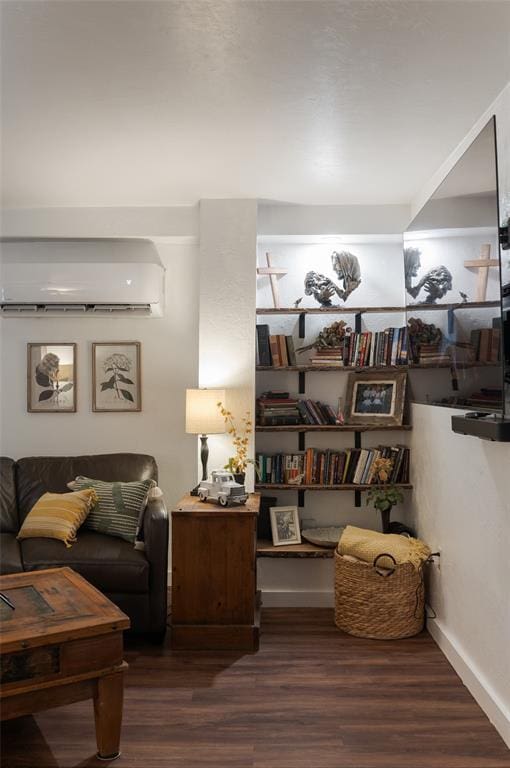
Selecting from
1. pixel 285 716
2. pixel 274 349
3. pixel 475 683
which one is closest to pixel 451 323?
pixel 274 349

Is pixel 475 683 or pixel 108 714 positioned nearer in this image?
pixel 108 714

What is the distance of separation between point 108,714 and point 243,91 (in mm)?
2554

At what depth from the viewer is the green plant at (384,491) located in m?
4.18

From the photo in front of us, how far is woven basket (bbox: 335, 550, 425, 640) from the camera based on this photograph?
370 centimetres

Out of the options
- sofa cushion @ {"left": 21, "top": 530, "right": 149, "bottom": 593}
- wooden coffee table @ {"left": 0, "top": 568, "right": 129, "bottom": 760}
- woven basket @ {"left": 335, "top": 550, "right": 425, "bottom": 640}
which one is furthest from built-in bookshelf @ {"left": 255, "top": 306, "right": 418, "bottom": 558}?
wooden coffee table @ {"left": 0, "top": 568, "right": 129, "bottom": 760}

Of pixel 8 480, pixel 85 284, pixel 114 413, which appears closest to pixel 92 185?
pixel 85 284

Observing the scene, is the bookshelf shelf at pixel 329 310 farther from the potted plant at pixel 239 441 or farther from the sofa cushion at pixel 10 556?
the sofa cushion at pixel 10 556

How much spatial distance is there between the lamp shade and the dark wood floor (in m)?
1.23

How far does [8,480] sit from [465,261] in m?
3.10

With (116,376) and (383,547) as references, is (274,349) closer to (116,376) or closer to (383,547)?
(116,376)

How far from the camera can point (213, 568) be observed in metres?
3.57

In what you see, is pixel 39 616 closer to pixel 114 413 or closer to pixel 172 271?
pixel 114 413

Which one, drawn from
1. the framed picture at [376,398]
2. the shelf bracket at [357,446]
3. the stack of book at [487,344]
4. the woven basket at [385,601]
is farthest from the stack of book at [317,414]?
the stack of book at [487,344]

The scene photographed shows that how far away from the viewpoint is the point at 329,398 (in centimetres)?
457
